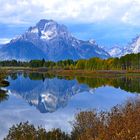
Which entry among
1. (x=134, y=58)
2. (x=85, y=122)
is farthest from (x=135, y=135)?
(x=134, y=58)

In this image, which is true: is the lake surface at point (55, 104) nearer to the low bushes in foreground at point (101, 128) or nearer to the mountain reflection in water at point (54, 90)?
the mountain reflection in water at point (54, 90)

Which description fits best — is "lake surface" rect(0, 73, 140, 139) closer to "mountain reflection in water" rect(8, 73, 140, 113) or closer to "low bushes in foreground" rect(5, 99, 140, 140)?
"mountain reflection in water" rect(8, 73, 140, 113)

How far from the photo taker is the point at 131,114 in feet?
53.8

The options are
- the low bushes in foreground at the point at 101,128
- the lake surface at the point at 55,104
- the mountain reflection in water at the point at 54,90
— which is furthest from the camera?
the mountain reflection in water at the point at 54,90

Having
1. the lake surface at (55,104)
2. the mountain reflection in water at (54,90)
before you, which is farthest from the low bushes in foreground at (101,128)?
the mountain reflection in water at (54,90)

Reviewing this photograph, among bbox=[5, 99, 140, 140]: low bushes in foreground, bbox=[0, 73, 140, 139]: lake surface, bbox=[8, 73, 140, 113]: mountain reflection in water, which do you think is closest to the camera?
bbox=[5, 99, 140, 140]: low bushes in foreground

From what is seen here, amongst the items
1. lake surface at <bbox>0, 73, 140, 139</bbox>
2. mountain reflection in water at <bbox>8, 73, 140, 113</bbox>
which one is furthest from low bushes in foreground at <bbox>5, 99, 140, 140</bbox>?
mountain reflection in water at <bbox>8, 73, 140, 113</bbox>

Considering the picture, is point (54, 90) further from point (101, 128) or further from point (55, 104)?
point (101, 128)

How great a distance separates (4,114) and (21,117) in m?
3.39

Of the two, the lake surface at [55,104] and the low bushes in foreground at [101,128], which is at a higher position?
the low bushes in foreground at [101,128]

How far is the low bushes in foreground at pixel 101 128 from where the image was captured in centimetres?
1443

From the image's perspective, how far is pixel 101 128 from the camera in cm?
1639

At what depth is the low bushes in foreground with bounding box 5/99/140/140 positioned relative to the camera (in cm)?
1443

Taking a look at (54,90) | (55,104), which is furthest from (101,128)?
(54,90)
